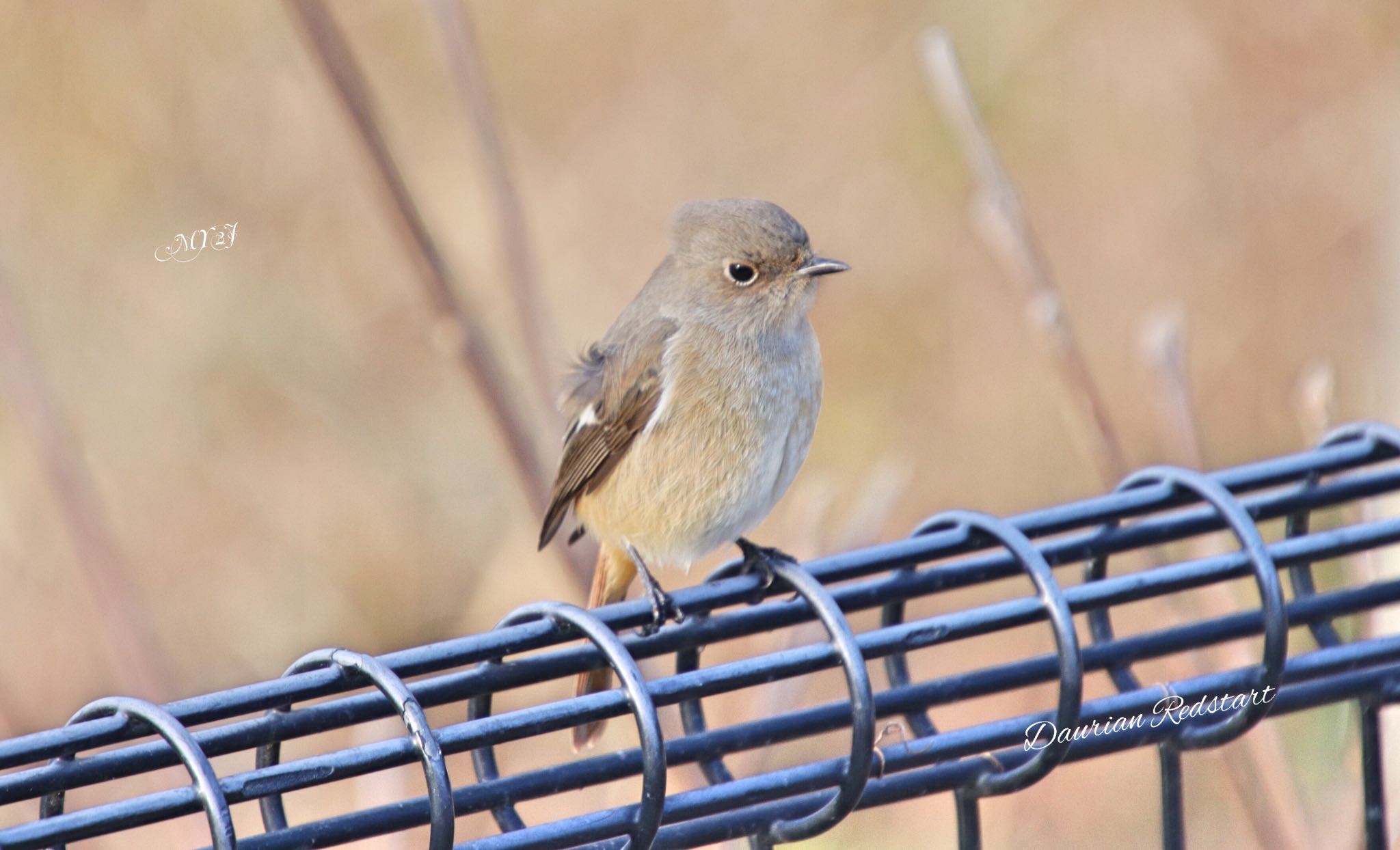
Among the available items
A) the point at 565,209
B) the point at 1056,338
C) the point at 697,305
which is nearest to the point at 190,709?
the point at 1056,338

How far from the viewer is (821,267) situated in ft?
10.8

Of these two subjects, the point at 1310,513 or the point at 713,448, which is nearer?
the point at 1310,513

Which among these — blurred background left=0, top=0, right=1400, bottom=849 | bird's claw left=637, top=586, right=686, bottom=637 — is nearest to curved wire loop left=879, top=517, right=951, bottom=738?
bird's claw left=637, top=586, right=686, bottom=637

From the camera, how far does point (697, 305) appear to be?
3436 millimetres

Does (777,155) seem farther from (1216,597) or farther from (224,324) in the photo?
(1216,597)

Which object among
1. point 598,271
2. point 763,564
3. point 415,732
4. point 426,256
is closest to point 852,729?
point 763,564

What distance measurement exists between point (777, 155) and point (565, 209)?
110 cm

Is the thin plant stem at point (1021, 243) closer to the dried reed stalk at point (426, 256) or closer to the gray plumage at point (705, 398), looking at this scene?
the gray plumage at point (705, 398)

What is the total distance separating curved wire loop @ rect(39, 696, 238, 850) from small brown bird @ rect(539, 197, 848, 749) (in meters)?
1.47

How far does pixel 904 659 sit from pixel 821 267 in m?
1.34

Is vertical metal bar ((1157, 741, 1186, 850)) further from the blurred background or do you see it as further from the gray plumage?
the blurred background

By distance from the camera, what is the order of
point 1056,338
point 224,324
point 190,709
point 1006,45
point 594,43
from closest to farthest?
point 190,709
point 1056,338
point 224,324
point 1006,45
point 594,43

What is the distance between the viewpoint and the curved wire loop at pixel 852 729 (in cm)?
174

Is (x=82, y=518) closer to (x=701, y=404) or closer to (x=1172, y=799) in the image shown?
(x=701, y=404)
